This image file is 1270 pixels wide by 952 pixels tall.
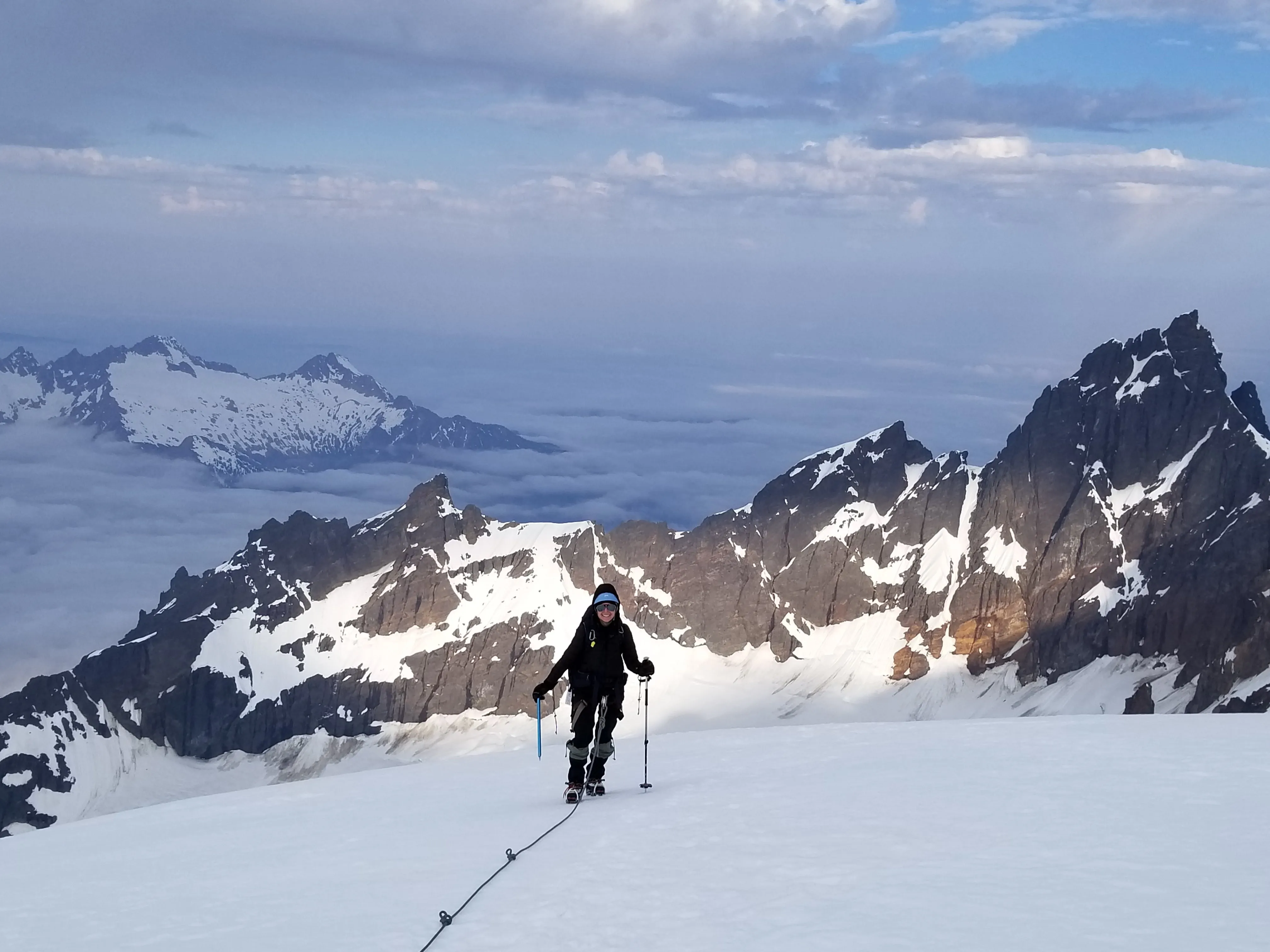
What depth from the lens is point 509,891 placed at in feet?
47.5

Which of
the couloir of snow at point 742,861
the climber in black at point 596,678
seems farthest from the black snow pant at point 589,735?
the couloir of snow at point 742,861

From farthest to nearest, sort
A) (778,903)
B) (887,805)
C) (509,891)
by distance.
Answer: (887,805) → (509,891) → (778,903)

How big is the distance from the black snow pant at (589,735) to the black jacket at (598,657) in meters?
0.23

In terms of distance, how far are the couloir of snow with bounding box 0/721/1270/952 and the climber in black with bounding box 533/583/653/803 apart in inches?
28.7

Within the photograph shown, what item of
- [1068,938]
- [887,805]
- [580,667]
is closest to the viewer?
[1068,938]

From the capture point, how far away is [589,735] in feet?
67.1

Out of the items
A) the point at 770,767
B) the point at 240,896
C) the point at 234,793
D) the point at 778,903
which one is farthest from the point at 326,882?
the point at 234,793

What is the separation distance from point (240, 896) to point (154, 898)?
3.65ft

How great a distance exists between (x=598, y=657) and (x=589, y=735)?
4.06ft

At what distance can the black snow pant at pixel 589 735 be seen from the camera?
2019cm

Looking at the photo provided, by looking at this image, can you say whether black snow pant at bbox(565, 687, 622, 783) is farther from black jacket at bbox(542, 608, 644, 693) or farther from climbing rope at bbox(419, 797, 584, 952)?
climbing rope at bbox(419, 797, 584, 952)

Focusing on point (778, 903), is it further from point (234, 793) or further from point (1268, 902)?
point (234, 793)

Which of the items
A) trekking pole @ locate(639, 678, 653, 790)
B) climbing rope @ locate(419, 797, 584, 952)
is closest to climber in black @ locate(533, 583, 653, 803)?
trekking pole @ locate(639, 678, 653, 790)

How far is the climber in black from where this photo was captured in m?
20.2
